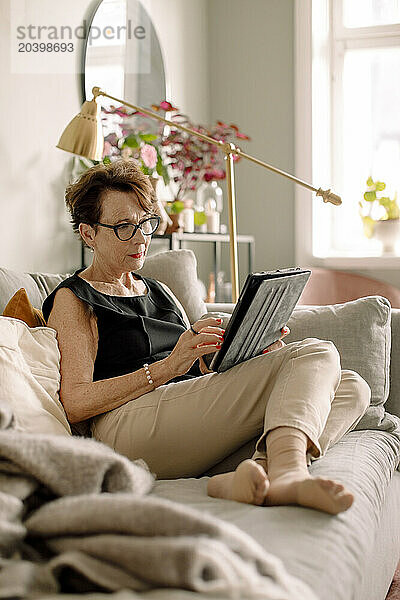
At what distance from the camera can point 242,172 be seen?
437 cm

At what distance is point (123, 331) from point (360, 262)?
2.48m

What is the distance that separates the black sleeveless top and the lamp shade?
63cm

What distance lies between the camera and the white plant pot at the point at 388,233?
418 cm

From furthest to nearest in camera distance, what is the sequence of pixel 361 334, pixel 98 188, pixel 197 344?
pixel 361 334, pixel 98 188, pixel 197 344

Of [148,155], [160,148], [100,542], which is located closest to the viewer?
[100,542]

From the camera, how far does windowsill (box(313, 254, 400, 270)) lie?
4082 mm

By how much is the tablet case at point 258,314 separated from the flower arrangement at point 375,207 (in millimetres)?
2516

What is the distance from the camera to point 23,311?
5.96ft

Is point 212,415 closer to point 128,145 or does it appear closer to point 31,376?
point 31,376

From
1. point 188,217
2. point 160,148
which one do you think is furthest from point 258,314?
point 160,148

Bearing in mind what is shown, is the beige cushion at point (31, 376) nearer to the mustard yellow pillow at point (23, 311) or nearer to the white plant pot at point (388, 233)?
the mustard yellow pillow at point (23, 311)

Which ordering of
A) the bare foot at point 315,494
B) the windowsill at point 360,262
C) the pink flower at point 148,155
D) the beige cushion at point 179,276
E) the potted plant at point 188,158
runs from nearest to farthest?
the bare foot at point 315,494 < the beige cushion at point 179,276 < the pink flower at point 148,155 < the potted plant at point 188,158 < the windowsill at point 360,262

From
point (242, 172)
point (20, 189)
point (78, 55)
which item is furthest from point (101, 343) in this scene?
point (242, 172)

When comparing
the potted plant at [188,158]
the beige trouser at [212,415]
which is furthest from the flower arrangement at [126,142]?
the beige trouser at [212,415]
